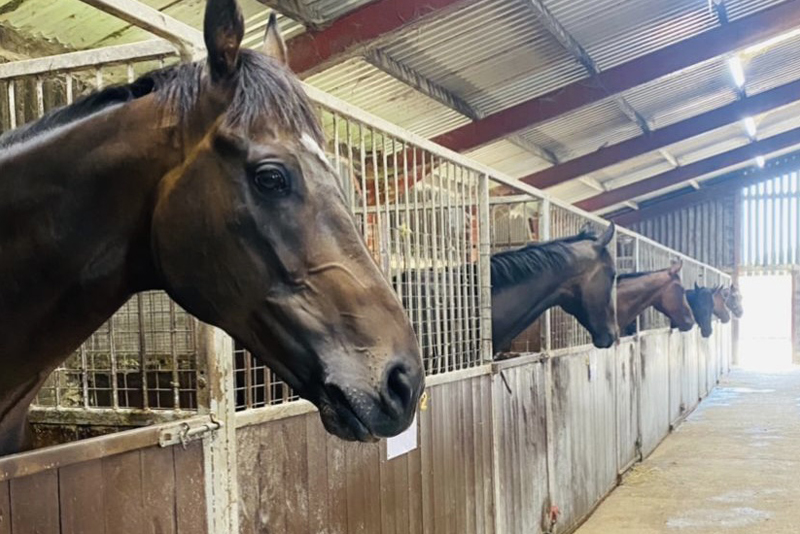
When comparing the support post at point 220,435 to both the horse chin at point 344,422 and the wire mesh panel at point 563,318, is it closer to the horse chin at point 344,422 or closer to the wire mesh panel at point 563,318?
the horse chin at point 344,422

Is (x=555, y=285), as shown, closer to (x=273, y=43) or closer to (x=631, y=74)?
(x=273, y=43)

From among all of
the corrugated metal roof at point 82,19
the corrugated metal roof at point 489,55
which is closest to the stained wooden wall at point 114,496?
the corrugated metal roof at point 82,19

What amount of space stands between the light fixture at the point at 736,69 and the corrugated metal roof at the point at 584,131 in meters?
1.23

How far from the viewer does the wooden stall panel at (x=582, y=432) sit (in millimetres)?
3865

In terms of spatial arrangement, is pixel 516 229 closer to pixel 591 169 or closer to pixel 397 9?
pixel 397 9

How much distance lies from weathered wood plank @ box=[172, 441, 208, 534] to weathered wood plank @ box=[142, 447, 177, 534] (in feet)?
0.03

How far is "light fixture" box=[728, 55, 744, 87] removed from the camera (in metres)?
7.74

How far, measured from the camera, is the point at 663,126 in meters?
9.61

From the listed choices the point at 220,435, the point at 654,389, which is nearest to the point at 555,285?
the point at 220,435

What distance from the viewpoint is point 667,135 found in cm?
955

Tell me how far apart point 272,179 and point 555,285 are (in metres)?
2.89

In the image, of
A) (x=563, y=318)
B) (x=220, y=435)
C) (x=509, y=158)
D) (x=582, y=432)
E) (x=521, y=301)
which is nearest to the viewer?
(x=220, y=435)

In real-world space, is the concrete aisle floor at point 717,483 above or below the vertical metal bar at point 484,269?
below

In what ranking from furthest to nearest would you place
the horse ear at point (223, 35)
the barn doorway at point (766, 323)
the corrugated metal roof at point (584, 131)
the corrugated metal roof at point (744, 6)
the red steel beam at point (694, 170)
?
1. the barn doorway at point (766, 323)
2. the red steel beam at point (694, 170)
3. the corrugated metal roof at point (584, 131)
4. the corrugated metal roof at point (744, 6)
5. the horse ear at point (223, 35)
